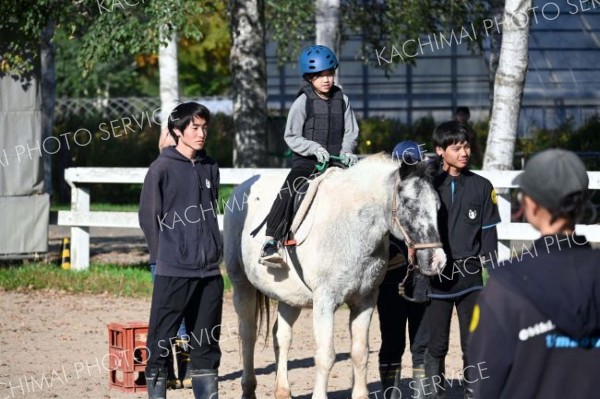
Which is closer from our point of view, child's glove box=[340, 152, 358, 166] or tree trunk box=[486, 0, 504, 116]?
child's glove box=[340, 152, 358, 166]

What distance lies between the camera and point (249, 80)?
1844cm

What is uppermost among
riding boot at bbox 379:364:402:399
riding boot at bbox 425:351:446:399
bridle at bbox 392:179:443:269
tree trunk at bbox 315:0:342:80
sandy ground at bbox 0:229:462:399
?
tree trunk at bbox 315:0:342:80

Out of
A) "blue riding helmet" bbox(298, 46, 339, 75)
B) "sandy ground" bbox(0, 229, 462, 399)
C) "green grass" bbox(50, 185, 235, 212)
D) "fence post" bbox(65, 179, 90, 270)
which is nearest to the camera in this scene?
"blue riding helmet" bbox(298, 46, 339, 75)

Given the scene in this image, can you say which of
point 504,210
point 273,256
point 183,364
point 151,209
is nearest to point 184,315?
point 151,209

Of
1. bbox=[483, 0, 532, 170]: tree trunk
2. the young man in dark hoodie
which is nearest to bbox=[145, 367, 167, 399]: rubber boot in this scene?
the young man in dark hoodie

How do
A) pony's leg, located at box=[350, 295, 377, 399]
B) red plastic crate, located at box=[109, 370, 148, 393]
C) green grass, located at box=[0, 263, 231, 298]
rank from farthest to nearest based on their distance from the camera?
green grass, located at box=[0, 263, 231, 298] < red plastic crate, located at box=[109, 370, 148, 393] < pony's leg, located at box=[350, 295, 377, 399]

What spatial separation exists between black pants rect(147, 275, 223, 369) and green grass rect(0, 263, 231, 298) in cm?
676

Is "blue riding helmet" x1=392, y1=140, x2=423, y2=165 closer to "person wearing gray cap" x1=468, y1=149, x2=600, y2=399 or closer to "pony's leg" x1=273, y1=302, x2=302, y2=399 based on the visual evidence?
"pony's leg" x1=273, y1=302, x2=302, y2=399

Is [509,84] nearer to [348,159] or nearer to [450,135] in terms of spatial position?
[348,159]

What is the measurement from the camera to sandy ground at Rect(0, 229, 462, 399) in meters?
8.87

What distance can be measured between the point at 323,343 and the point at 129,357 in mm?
1922

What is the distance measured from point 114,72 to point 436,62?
839 inches

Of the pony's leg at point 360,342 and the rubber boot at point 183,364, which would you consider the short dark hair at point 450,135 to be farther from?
the rubber boot at point 183,364

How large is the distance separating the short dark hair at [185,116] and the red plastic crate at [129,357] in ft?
7.84
